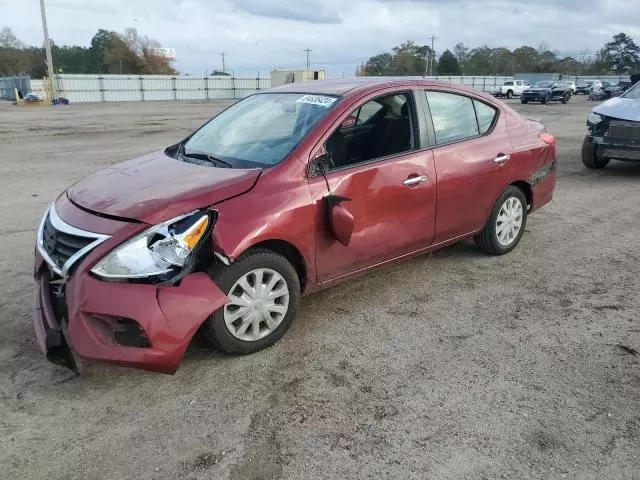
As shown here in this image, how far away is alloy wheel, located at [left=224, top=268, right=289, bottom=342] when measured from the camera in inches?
132

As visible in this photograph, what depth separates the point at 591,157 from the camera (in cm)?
998

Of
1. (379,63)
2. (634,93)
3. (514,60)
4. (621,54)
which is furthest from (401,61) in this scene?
(634,93)

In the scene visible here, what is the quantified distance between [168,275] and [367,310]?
172 cm

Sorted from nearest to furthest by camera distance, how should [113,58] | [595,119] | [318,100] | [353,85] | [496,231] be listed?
[318,100] < [353,85] < [496,231] < [595,119] < [113,58]

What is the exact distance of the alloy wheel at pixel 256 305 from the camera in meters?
3.36

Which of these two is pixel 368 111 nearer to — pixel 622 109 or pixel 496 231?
pixel 496 231

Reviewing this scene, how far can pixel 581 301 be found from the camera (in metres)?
4.39

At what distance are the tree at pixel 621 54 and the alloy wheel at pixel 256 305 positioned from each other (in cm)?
11416

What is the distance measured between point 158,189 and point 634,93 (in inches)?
372

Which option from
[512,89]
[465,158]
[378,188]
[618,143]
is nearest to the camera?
[378,188]

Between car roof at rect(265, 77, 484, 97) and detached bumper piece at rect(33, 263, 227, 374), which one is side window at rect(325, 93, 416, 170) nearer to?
car roof at rect(265, 77, 484, 97)

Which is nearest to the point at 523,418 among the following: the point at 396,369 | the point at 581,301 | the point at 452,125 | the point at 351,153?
the point at 396,369

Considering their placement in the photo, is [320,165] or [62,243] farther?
[320,165]

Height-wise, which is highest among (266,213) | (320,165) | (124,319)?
(320,165)
